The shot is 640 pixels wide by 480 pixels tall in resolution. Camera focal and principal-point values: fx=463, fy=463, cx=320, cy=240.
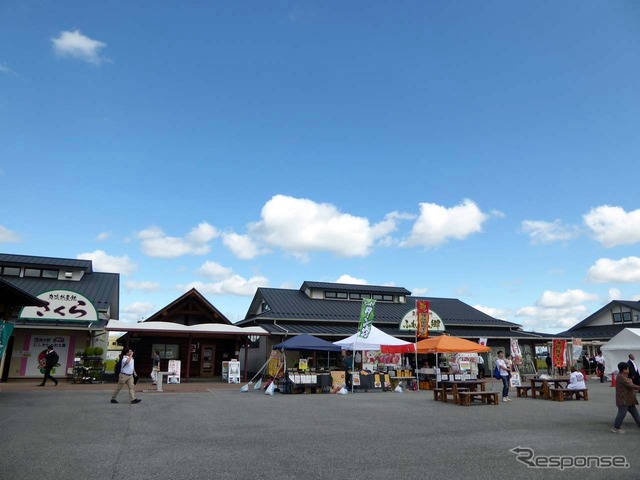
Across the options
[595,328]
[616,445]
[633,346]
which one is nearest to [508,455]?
[616,445]

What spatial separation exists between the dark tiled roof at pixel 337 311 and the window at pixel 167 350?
4288 millimetres

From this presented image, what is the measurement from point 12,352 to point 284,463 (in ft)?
68.5

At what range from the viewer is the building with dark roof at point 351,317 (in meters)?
25.5

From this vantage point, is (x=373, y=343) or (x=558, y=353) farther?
(x=558, y=353)

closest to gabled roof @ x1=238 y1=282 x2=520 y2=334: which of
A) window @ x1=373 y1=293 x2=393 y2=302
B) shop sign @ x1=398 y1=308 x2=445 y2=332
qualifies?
window @ x1=373 y1=293 x2=393 y2=302

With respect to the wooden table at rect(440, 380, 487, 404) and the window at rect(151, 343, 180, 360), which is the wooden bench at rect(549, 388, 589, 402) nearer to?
the wooden table at rect(440, 380, 487, 404)

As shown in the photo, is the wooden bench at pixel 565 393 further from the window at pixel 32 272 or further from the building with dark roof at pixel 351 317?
the window at pixel 32 272

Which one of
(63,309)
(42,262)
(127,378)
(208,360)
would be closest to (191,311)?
(208,360)

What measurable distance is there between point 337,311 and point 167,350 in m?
9.88

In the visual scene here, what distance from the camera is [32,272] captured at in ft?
83.3

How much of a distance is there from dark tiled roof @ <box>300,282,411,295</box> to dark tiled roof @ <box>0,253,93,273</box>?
13162 millimetres

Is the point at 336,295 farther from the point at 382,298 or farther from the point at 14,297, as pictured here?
the point at 14,297

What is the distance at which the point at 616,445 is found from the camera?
7605 millimetres

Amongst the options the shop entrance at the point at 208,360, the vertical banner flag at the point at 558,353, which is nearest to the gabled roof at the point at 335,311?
the shop entrance at the point at 208,360
